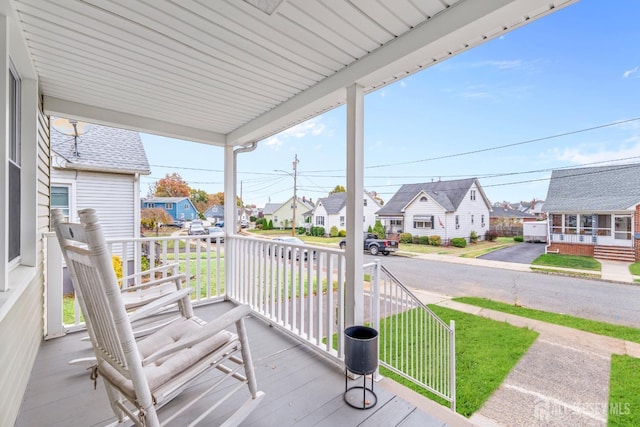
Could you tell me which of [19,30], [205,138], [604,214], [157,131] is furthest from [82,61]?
[604,214]

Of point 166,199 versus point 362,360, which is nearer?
point 362,360

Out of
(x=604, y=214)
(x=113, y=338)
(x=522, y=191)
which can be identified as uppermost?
(x=522, y=191)

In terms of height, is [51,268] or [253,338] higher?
[51,268]

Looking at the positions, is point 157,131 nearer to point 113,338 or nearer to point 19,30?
point 19,30

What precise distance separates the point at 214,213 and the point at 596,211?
4.26 meters

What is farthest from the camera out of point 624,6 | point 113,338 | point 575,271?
point 575,271

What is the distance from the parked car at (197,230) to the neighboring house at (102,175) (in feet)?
7.74

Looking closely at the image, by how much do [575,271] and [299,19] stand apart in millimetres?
3186

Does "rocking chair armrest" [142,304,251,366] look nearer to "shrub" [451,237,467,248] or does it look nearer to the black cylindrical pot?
the black cylindrical pot

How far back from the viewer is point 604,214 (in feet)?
7.04

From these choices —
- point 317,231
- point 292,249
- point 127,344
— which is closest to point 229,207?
point 317,231

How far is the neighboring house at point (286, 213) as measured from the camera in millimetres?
3477

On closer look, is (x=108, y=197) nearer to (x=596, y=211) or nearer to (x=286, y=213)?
(x=286, y=213)

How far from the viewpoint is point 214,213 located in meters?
4.06
